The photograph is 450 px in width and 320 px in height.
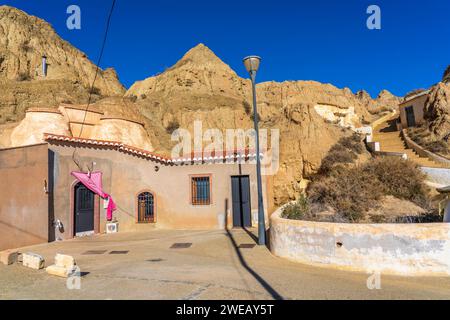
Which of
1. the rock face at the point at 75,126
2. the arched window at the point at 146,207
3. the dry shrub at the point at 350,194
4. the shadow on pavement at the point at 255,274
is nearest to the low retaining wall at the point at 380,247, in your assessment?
the shadow on pavement at the point at 255,274

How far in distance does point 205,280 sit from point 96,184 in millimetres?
10068

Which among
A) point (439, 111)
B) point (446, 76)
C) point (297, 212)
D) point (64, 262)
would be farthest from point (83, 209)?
point (446, 76)

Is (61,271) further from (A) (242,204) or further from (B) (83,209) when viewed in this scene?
(A) (242,204)

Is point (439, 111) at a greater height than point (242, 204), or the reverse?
point (439, 111)

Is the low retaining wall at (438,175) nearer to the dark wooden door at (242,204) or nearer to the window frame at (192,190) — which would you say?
the dark wooden door at (242,204)

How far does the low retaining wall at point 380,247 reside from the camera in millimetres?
6172

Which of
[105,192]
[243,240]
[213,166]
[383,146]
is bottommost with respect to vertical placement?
[243,240]

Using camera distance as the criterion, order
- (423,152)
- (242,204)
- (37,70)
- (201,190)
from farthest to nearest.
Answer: (37,70)
(423,152)
(201,190)
(242,204)

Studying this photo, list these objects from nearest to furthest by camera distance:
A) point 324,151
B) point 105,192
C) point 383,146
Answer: point 105,192
point 324,151
point 383,146

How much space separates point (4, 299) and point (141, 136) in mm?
20719

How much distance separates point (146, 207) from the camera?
15.4 m

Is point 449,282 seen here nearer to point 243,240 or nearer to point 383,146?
point 243,240

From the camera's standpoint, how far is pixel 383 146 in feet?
74.3

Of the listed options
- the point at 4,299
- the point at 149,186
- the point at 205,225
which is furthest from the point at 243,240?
the point at 4,299
